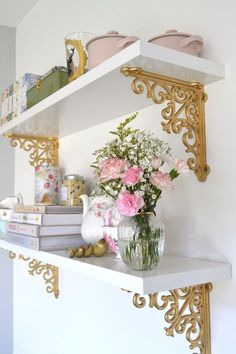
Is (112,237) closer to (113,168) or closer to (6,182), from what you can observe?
(113,168)

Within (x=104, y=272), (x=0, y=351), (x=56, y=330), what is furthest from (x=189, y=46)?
(x=0, y=351)

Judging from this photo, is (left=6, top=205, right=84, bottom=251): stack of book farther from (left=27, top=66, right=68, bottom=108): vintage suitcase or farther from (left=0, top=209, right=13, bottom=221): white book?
(left=27, top=66, right=68, bottom=108): vintage suitcase

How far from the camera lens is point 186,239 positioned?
2.60 ft

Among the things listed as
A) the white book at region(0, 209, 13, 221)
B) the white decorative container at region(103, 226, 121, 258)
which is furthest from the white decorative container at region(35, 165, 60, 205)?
the white decorative container at region(103, 226, 121, 258)

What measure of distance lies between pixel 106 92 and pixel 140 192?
29 cm

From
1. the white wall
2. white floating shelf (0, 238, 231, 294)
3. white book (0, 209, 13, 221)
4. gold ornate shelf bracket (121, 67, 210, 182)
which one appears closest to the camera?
white floating shelf (0, 238, 231, 294)

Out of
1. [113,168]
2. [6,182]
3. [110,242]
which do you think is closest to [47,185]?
[110,242]

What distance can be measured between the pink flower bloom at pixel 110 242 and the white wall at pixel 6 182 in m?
1.16

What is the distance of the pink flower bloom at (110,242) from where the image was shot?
75 cm

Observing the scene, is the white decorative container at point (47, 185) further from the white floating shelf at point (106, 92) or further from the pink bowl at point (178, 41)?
the pink bowl at point (178, 41)

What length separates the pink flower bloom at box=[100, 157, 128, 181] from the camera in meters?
0.64

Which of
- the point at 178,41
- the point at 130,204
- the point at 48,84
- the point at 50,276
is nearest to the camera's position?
the point at 130,204

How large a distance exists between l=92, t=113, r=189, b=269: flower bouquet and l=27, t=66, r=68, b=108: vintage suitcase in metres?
0.43

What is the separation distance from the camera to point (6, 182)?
5.97ft
